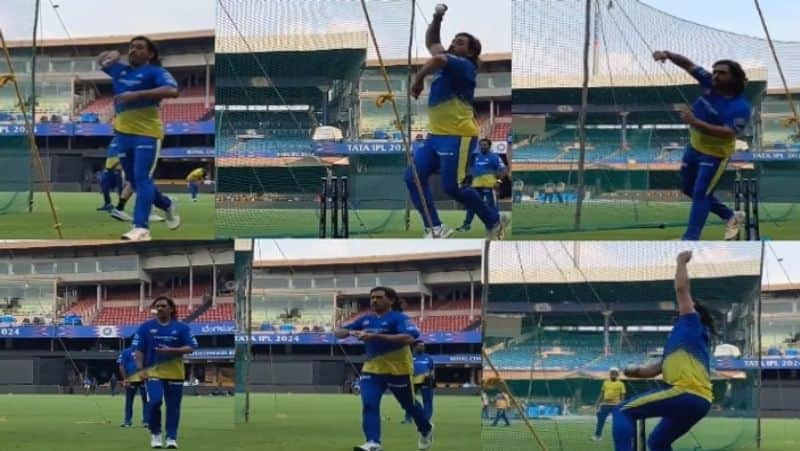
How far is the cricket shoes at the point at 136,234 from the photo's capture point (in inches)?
469

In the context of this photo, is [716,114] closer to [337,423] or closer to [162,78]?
[337,423]

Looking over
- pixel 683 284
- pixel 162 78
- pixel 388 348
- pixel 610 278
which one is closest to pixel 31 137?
pixel 162 78

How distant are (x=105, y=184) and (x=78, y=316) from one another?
105cm

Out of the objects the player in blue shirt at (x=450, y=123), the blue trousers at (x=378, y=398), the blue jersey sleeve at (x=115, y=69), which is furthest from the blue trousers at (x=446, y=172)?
the blue jersey sleeve at (x=115, y=69)

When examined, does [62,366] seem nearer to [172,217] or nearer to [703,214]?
[172,217]

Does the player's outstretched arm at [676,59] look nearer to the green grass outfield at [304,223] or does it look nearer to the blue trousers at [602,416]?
the green grass outfield at [304,223]

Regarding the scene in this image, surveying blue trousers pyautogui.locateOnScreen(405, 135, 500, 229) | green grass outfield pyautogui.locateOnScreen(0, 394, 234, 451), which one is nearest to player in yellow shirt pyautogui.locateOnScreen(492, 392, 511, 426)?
blue trousers pyautogui.locateOnScreen(405, 135, 500, 229)

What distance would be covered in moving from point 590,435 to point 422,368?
1.30 metres

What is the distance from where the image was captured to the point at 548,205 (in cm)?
1258

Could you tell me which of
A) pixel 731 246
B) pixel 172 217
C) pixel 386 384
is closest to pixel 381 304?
pixel 386 384

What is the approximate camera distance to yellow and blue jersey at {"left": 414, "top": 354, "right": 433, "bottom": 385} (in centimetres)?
1177

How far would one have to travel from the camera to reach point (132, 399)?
40.3 feet

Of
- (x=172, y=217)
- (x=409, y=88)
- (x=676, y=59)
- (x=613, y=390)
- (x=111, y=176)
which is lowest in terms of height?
(x=613, y=390)

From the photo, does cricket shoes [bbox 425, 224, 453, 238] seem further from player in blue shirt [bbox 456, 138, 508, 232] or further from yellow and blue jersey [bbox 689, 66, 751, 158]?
yellow and blue jersey [bbox 689, 66, 751, 158]
